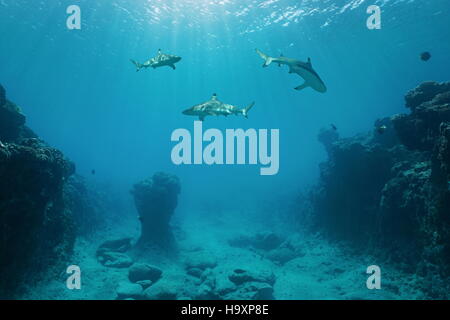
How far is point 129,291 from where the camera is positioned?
11.9 m

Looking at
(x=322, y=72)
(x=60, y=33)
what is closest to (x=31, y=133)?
(x=60, y=33)

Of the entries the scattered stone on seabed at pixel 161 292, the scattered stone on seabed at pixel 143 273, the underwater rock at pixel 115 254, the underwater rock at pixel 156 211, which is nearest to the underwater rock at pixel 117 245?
the underwater rock at pixel 115 254

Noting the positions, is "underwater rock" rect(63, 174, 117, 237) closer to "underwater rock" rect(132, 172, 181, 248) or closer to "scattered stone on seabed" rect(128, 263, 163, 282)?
"underwater rock" rect(132, 172, 181, 248)

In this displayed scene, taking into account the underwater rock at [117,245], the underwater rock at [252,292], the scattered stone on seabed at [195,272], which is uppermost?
the underwater rock at [117,245]

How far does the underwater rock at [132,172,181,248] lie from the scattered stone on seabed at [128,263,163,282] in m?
3.78

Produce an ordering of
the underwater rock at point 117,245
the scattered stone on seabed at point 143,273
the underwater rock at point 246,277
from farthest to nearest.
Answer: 1. the underwater rock at point 117,245
2. the scattered stone on seabed at point 143,273
3. the underwater rock at point 246,277

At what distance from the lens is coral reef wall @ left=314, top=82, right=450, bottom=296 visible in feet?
32.6

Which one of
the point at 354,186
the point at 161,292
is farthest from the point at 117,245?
the point at 354,186

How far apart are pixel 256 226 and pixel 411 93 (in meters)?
18.8

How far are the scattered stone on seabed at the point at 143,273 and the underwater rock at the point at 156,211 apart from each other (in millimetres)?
3776

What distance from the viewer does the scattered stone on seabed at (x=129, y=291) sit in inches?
461

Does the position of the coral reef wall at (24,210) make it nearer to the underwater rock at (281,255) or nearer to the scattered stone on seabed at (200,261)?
the scattered stone on seabed at (200,261)

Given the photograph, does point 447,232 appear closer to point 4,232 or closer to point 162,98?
point 4,232

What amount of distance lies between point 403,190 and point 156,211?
13.3m
